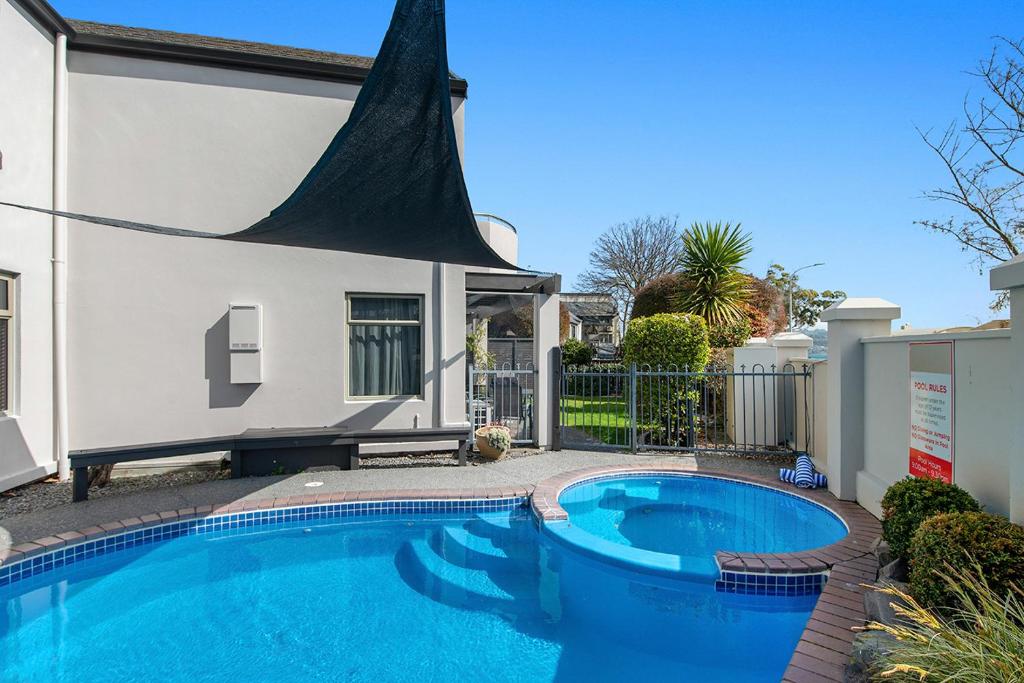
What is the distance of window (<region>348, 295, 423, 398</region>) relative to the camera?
8586 mm

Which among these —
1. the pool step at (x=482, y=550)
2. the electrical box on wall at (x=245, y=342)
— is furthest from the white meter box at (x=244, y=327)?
Answer: the pool step at (x=482, y=550)

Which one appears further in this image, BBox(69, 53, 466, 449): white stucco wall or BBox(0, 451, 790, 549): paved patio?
BBox(69, 53, 466, 449): white stucco wall

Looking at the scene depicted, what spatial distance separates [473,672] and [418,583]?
4.63ft

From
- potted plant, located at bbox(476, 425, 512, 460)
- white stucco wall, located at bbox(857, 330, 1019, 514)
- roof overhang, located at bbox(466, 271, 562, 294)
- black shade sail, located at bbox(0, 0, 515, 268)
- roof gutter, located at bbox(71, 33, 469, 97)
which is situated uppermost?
roof gutter, located at bbox(71, 33, 469, 97)

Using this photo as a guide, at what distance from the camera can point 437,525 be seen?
612 cm

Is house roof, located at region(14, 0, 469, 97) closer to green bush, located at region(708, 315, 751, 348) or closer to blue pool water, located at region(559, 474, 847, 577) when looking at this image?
blue pool water, located at region(559, 474, 847, 577)

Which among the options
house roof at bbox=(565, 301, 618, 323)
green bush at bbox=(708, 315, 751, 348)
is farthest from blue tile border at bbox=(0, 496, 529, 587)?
house roof at bbox=(565, 301, 618, 323)

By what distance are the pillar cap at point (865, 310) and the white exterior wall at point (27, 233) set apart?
964 centimetres

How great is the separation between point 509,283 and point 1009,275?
23.6 feet

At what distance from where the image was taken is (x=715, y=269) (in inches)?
577

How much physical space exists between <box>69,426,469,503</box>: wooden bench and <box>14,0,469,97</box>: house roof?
530 cm

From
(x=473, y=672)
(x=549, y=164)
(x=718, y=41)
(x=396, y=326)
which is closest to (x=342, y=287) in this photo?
(x=396, y=326)

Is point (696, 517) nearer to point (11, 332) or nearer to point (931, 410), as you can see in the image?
point (931, 410)

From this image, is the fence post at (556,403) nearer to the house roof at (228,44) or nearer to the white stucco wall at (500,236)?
the white stucco wall at (500,236)
